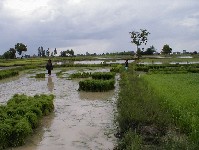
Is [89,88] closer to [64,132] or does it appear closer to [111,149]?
[64,132]


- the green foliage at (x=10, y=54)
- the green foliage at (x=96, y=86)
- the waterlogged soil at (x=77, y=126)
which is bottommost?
the waterlogged soil at (x=77, y=126)

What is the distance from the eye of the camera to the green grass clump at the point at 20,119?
9680 millimetres

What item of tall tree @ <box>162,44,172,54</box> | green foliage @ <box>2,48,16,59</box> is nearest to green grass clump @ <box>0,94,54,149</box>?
green foliage @ <box>2,48,16,59</box>

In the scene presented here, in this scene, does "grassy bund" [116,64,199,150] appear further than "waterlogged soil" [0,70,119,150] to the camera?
No

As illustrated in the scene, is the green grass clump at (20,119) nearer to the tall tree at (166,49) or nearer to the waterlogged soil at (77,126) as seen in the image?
the waterlogged soil at (77,126)

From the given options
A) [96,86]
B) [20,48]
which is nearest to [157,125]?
[96,86]

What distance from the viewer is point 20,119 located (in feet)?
35.4

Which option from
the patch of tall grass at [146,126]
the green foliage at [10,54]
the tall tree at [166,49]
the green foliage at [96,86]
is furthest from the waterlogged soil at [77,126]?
the tall tree at [166,49]

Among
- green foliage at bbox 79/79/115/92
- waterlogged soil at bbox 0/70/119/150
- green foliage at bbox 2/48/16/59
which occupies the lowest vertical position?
waterlogged soil at bbox 0/70/119/150

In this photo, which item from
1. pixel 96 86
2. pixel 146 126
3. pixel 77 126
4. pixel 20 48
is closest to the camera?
pixel 146 126

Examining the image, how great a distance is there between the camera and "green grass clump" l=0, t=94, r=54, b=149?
9680 mm

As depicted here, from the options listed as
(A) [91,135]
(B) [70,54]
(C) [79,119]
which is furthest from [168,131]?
(B) [70,54]

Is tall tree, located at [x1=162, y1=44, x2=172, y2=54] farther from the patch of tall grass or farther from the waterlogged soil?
the patch of tall grass

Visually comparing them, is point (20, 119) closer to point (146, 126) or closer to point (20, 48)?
point (146, 126)
